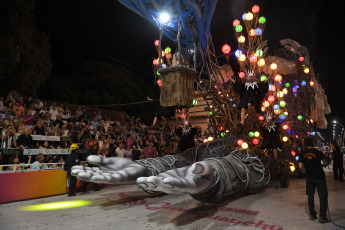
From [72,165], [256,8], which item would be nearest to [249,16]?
[256,8]

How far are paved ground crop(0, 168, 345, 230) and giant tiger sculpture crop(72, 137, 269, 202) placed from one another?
49 cm

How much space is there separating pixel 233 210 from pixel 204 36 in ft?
17.0

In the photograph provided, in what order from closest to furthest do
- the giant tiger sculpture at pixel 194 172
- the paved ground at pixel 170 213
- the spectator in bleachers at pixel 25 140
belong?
the giant tiger sculpture at pixel 194 172
the paved ground at pixel 170 213
the spectator in bleachers at pixel 25 140

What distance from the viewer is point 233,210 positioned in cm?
596

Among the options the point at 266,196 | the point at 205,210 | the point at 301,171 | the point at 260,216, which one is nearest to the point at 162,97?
the point at 205,210

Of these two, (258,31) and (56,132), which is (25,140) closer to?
(56,132)

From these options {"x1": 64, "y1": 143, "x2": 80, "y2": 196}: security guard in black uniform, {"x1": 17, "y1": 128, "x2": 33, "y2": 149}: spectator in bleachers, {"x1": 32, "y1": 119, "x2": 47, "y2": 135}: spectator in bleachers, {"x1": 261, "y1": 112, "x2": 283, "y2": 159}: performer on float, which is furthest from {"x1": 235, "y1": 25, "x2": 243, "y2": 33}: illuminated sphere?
{"x1": 32, "y1": 119, "x2": 47, "y2": 135}: spectator in bleachers

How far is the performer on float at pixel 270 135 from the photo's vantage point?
8.68 m

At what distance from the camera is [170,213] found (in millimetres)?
5695

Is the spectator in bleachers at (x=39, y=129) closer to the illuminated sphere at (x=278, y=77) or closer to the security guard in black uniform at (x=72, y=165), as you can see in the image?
the security guard in black uniform at (x=72, y=165)

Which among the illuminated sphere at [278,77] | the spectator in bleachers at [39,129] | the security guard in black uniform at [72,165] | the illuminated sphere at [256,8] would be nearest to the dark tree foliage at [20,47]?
the spectator in bleachers at [39,129]

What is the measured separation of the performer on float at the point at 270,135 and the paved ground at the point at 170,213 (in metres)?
1.67

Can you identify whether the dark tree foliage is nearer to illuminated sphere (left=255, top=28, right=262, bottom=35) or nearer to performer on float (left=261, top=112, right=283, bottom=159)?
illuminated sphere (left=255, top=28, right=262, bottom=35)

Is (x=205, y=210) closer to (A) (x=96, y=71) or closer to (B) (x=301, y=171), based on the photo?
(B) (x=301, y=171)
